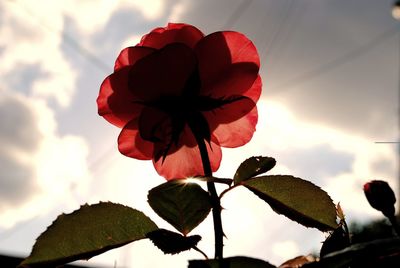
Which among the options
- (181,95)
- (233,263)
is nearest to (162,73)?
(181,95)

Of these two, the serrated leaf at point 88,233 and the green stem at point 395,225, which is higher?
the serrated leaf at point 88,233

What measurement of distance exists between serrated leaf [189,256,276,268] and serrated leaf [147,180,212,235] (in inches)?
1.2

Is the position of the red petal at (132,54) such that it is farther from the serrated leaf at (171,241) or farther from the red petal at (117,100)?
the serrated leaf at (171,241)

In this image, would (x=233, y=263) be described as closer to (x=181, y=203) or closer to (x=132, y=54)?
(x=181, y=203)

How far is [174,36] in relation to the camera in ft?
1.04

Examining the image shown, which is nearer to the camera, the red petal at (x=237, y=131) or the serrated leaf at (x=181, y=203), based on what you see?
the serrated leaf at (x=181, y=203)

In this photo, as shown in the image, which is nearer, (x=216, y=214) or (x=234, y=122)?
(x=216, y=214)

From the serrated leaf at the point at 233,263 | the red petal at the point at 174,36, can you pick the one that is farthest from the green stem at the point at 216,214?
the red petal at the point at 174,36

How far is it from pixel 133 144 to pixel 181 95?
0.06 metres

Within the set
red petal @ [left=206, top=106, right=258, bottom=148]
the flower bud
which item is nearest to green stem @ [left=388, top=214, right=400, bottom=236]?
the flower bud

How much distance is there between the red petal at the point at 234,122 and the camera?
31cm

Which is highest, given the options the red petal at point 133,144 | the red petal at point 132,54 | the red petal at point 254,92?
the red petal at point 132,54

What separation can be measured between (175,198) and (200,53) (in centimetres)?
12

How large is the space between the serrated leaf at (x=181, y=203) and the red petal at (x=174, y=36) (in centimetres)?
13
